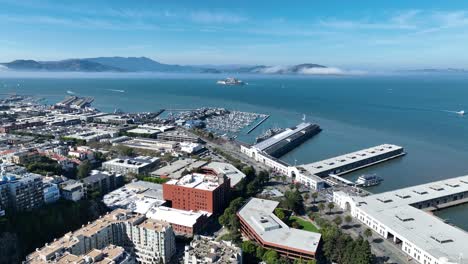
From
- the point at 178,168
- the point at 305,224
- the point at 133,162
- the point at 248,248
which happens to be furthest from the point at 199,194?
the point at 133,162

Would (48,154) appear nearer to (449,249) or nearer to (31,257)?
(31,257)

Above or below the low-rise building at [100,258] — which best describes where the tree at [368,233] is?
below

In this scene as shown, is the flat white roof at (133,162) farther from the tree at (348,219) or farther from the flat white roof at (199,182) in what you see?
the tree at (348,219)

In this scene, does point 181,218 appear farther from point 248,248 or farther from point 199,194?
point 248,248

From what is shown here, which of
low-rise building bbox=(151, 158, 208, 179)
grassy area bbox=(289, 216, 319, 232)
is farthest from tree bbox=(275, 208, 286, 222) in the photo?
low-rise building bbox=(151, 158, 208, 179)

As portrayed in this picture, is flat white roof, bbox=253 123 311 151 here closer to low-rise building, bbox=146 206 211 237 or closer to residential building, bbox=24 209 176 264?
low-rise building, bbox=146 206 211 237

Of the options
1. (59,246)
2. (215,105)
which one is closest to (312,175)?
(59,246)

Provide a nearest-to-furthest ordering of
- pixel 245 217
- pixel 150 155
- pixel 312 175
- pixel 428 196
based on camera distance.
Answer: pixel 245 217, pixel 428 196, pixel 312 175, pixel 150 155

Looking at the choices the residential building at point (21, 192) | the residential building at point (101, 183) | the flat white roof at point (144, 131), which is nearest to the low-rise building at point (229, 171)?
the residential building at point (101, 183)
